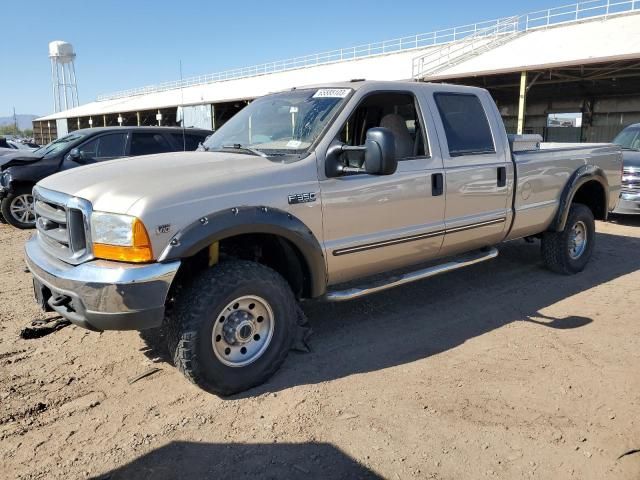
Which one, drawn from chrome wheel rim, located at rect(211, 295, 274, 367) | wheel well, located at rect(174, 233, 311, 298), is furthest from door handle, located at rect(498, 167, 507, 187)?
chrome wheel rim, located at rect(211, 295, 274, 367)

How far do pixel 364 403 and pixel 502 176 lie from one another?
2.80 metres

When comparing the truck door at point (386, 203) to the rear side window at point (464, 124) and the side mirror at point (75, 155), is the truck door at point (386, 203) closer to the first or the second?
the rear side window at point (464, 124)

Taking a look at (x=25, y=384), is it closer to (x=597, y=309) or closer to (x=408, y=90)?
(x=408, y=90)

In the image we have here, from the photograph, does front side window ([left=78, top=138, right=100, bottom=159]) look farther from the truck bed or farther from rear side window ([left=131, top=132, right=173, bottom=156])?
the truck bed

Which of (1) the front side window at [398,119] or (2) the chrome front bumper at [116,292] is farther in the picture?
(1) the front side window at [398,119]

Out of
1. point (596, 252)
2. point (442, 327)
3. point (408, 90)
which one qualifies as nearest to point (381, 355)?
point (442, 327)

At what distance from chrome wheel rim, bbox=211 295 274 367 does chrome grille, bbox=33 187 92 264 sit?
3.01ft

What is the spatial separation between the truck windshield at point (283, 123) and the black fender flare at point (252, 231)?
24.7 inches

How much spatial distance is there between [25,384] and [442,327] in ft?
10.7

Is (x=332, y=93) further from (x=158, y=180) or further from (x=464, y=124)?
(x=158, y=180)

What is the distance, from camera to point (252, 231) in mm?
3359

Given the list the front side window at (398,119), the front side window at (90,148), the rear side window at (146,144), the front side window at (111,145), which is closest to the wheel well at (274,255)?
the front side window at (398,119)

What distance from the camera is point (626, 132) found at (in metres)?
10.9

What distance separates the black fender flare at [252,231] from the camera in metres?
3.07
